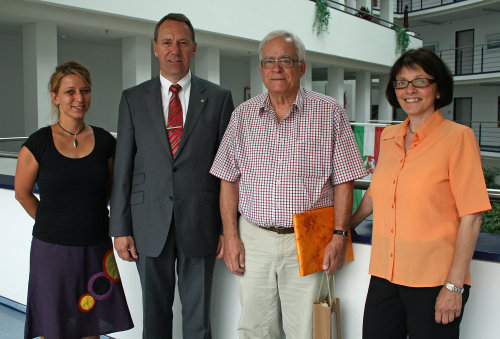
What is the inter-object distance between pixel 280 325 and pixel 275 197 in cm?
67

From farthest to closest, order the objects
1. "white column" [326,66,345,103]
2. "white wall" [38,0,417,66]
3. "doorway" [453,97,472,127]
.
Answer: "doorway" [453,97,472,127], "white column" [326,66,345,103], "white wall" [38,0,417,66]

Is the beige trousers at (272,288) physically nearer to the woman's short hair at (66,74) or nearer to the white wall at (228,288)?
the white wall at (228,288)

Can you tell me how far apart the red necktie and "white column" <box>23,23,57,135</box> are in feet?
23.9

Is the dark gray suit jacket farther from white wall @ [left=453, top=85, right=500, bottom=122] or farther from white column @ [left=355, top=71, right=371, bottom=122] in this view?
white wall @ [left=453, top=85, right=500, bottom=122]

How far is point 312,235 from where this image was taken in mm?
2244

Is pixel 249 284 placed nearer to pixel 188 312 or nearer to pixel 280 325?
pixel 280 325

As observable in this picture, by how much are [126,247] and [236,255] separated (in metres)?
0.58

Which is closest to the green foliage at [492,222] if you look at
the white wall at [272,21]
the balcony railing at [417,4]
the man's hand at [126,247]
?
the man's hand at [126,247]

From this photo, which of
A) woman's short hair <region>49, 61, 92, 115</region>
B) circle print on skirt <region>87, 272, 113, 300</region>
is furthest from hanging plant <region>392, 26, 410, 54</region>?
circle print on skirt <region>87, 272, 113, 300</region>

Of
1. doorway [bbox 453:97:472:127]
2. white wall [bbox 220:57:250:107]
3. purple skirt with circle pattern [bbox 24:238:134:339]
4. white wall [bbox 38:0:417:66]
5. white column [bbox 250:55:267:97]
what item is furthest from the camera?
doorway [bbox 453:97:472:127]

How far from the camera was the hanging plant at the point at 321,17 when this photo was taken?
15680mm

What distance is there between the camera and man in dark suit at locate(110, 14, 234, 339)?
2.55 meters

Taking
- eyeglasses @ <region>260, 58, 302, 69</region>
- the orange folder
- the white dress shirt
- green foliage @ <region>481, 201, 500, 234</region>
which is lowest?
green foliage @ <region>481, 201, 500, 234</region>

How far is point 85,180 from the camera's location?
254 centimetres
